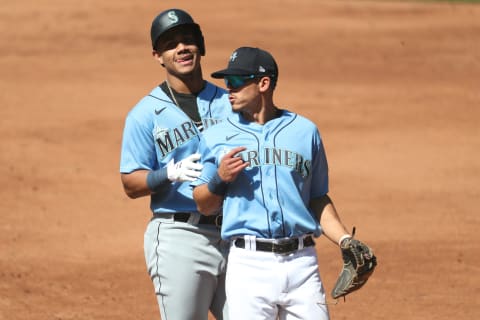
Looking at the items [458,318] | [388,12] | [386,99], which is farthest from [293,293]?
[388,12]

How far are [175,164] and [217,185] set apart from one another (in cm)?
57

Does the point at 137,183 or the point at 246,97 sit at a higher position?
the point at 246,97

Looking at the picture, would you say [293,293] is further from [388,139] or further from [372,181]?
[388,139]

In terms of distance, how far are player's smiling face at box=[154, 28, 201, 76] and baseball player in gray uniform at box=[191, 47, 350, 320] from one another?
21.7 inches

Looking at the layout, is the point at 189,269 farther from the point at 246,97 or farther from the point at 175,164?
the point at 246,97

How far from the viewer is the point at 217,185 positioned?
5055 mm

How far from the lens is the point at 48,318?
29.6 ft

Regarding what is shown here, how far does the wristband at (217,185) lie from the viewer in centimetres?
504

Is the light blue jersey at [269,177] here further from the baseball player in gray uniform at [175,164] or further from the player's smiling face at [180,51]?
the player's smiling face at [180,51]

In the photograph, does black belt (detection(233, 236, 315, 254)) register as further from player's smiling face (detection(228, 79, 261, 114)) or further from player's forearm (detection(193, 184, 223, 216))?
player's smiling face (detection(228, 79, 261, 114))

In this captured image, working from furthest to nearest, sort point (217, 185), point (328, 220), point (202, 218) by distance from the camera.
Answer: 1. point (202, 218)
2. point (328, 220)
3. point (217, 185)

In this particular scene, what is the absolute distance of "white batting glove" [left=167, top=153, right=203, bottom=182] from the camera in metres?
5.32

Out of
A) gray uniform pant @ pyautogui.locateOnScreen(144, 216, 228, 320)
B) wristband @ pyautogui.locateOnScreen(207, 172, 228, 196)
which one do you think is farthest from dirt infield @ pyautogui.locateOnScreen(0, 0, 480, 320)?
wristband @ pyautogui.locateOnScreen(207, 172, 228, 196)

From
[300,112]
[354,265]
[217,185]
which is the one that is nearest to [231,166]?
[217,185]
